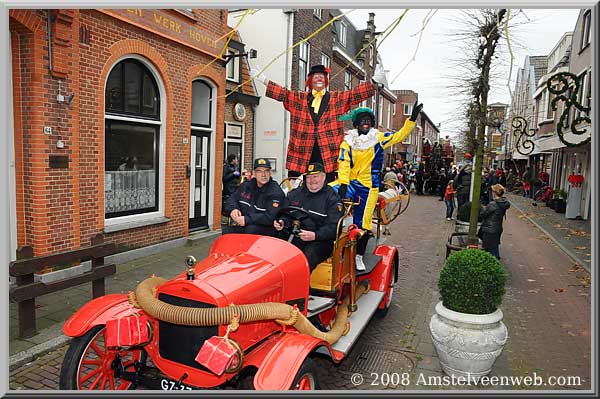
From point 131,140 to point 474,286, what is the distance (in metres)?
6.47

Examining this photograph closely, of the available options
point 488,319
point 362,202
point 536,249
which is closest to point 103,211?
point 362,202

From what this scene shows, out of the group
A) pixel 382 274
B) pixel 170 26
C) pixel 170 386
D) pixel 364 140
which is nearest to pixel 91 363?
pixel 170 386

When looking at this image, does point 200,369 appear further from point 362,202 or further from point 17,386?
point 362,202

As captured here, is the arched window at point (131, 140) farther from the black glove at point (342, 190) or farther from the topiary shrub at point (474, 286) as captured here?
the topiary shrub at point (474, 286)

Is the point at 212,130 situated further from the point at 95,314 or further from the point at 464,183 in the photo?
the point at 464,183

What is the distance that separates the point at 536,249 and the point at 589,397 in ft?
28.4

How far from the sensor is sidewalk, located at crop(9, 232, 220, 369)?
459 centimetres

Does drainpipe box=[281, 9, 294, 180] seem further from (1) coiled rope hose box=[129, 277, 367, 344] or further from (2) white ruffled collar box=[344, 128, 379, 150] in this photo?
(1) coiled rope hose box=[129, 277, 367, 344]

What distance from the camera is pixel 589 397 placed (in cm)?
314

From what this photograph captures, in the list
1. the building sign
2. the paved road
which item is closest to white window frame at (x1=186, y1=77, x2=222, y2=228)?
the building sign

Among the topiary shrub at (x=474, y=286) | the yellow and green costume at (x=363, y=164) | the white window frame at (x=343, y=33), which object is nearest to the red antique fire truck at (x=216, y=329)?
the topiary shrub at (x=474, y=286)

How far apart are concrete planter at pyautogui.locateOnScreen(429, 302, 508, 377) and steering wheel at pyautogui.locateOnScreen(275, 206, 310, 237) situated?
1587mm

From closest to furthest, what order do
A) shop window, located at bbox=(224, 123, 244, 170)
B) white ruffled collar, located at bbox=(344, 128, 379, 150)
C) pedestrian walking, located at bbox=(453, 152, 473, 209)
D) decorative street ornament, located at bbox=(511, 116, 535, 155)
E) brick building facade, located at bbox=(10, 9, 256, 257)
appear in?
1. white ruffled collar, located at bbox=(344, 128, 379, 150)
2. brick building facade, located at bbox=(10, 9, 256, 257)
3. decorative street ornament, located at bbox=(511, 116, 535, 155)
4. shop window, located at bbox=(224, 123, 244, 170)
5. pedestrian walking, located at bbox=(453, 152, 473, 209)

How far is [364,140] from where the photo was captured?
548cm
